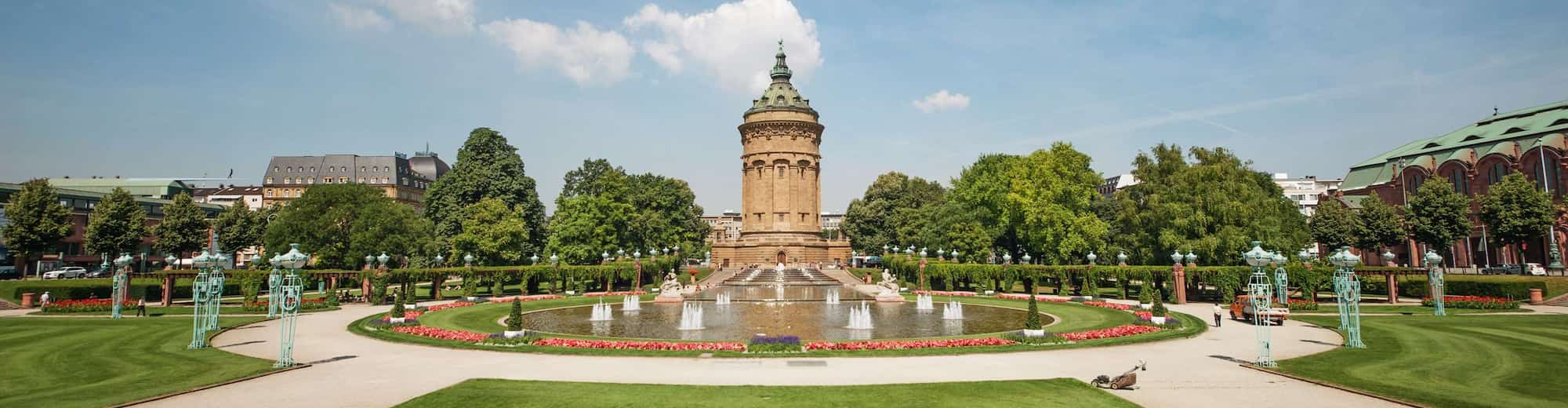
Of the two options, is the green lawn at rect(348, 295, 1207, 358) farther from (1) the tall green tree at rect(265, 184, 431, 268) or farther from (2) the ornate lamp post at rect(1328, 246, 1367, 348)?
(1) the tall green tree at rect(265, 184, 431, 268)

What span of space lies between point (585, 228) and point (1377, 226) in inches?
2482

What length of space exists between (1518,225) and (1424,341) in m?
41.3

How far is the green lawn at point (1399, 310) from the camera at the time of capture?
29875 millimetres

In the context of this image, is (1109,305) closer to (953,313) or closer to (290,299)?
(953,313)

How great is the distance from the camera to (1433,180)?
5372 cm

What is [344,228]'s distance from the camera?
51.3 m

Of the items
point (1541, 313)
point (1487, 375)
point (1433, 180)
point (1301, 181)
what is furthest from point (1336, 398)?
point (1301, 181)

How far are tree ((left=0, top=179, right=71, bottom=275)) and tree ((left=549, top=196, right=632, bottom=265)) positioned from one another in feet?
113

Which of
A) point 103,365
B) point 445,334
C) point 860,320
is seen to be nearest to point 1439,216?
point 860,320

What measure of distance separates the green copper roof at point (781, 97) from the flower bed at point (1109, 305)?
5684 cm

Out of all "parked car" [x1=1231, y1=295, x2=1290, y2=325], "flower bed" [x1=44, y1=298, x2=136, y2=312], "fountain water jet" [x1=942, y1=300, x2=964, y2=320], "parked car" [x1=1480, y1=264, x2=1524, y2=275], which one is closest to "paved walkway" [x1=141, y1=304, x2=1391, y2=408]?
"parked car" [x1=1231, y1=295, x2=1290, y2=325]

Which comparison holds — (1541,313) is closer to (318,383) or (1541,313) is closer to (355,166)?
(318,383)

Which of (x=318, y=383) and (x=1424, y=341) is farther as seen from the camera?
(x=1424, y=341)

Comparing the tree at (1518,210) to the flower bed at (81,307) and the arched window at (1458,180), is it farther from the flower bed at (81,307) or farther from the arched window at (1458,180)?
the flower bed at (81,307)
